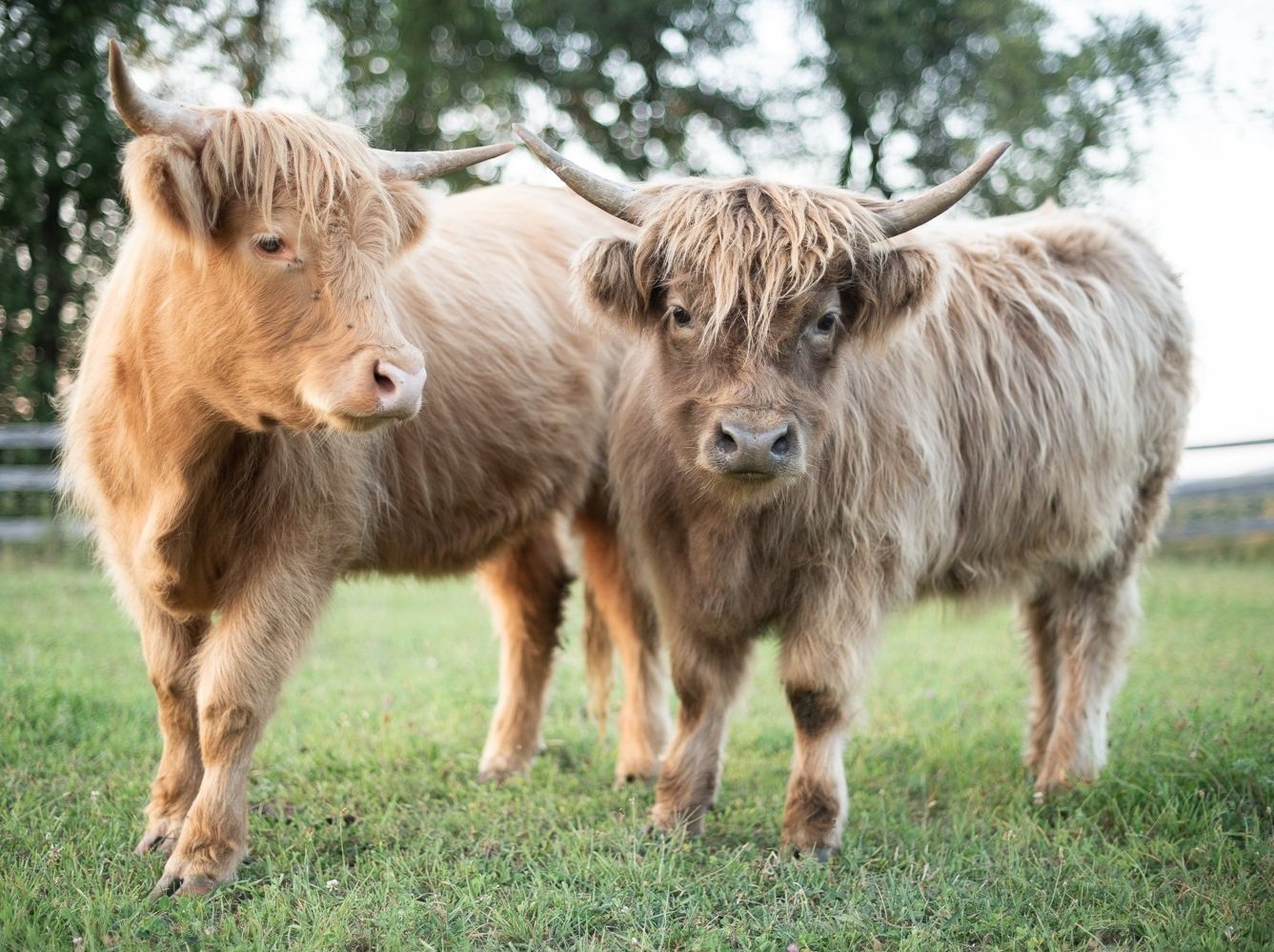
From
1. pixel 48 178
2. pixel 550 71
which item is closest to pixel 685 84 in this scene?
pixel 550 71

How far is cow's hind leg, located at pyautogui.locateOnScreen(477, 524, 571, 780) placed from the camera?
496 cm

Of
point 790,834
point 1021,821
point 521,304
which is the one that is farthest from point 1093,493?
point 521,304

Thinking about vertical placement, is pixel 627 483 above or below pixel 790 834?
above

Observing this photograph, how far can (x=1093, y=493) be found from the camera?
4.51 m

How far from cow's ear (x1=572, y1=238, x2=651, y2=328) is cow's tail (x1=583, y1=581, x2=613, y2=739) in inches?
70.6

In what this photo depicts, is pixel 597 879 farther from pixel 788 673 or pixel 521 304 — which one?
pixel 521 304

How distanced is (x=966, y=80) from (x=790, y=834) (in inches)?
657

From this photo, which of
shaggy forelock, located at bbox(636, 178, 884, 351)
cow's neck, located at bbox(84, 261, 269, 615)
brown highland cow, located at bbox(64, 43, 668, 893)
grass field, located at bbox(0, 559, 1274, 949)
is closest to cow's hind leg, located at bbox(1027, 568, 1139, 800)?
grass field, located at bbox(0, 559, 1274, 949)

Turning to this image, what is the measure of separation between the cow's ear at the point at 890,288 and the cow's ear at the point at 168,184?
191 centimetres

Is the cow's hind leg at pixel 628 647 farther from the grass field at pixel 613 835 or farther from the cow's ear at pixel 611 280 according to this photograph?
the cow's ear at pixel 611 280

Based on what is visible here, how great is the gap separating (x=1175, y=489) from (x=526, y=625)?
9261mm

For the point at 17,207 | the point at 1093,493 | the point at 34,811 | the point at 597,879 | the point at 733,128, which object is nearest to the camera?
the point at 597,879

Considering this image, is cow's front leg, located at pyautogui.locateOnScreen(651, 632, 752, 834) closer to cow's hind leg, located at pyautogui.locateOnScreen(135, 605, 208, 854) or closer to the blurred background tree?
cow's hind leg, located at pyautogui.locateOnScreen(135, 605, 208, 854)

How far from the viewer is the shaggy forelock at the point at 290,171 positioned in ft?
10.1
